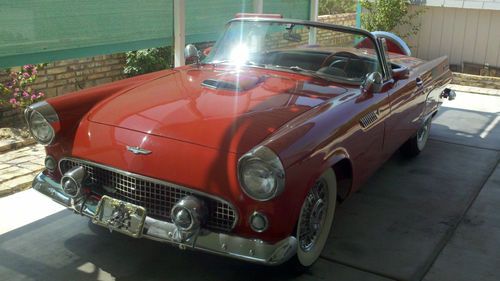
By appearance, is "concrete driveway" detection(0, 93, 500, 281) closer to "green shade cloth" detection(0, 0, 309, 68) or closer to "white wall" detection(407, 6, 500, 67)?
"green shade cloth" detection(0, 0, 309, 68)

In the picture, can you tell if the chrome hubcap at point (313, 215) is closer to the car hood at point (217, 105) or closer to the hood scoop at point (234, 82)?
the car hood at point (217, 105)

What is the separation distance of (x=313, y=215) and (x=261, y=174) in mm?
700

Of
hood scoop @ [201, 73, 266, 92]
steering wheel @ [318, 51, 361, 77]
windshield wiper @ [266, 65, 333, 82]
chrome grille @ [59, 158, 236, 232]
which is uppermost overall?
steering wheel @ [318, 51, 361, 77]

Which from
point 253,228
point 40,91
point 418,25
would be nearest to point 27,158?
point 40,91

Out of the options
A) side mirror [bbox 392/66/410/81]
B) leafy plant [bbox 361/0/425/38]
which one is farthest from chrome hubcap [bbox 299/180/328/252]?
leafy plant [bbox 361/0/425/38]

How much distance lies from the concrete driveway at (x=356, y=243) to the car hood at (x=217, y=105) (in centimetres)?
87

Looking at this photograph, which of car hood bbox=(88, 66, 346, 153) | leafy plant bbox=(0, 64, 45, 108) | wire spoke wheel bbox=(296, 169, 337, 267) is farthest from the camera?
leafy plant bbox=(0, 64, 45, 108)

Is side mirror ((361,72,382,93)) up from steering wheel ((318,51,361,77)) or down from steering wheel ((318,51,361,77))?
down

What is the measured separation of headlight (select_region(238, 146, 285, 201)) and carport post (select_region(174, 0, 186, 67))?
3.65m

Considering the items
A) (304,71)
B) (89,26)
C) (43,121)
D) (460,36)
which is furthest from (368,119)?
(460,36)

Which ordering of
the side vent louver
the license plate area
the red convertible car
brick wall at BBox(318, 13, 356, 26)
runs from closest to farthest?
the red convertible car
the license plate area
the side vent louver
brick wall at BBox(318, 13, 356, 26)

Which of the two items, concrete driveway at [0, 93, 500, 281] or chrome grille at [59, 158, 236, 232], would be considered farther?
concrete driveway at [0, 93, 500, 281]

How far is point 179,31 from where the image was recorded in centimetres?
627

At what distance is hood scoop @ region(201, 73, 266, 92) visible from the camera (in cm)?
386
